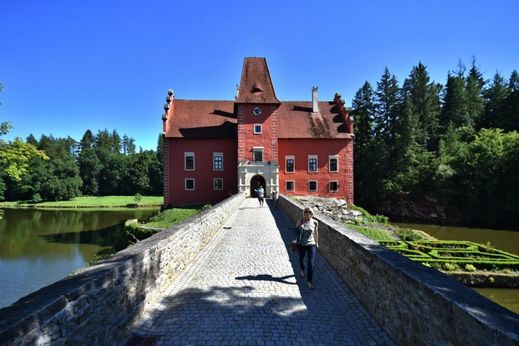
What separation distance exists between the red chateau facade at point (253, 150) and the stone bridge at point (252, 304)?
24.8 metres

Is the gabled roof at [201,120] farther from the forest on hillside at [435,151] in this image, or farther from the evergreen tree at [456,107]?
the evergreen tree at [456,107]

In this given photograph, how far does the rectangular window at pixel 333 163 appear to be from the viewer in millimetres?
36281

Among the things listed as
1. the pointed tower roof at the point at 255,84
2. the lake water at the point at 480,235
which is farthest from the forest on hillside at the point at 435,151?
the pointed tower roof at the point at 255,84

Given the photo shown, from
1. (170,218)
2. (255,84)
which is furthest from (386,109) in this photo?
(170,218)

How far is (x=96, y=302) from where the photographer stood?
4.12 metres

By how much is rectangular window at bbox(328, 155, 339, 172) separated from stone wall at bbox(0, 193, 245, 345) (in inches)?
1194

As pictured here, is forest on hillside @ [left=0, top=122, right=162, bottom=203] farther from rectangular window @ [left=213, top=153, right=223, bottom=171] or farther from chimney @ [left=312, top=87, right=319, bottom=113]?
chimney @ [left=312, top=87, right=319, bottom=113]

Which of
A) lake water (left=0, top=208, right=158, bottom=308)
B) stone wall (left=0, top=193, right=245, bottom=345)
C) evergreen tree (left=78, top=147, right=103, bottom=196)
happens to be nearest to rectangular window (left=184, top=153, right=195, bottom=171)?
lake water (left=0, top=208, right=158, bottom=308)

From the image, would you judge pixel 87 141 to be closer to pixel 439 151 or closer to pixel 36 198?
pixel 36 198

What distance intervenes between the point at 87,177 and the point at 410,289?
94.2m

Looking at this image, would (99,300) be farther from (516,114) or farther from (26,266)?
(516,114)

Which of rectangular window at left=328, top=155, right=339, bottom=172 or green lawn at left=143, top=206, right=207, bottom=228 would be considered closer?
green lawn at left=143, top=206, right=207, bottom=228

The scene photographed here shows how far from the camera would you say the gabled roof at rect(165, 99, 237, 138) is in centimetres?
3534

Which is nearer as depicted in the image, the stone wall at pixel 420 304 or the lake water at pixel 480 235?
the stone wall at pixel 420 304
